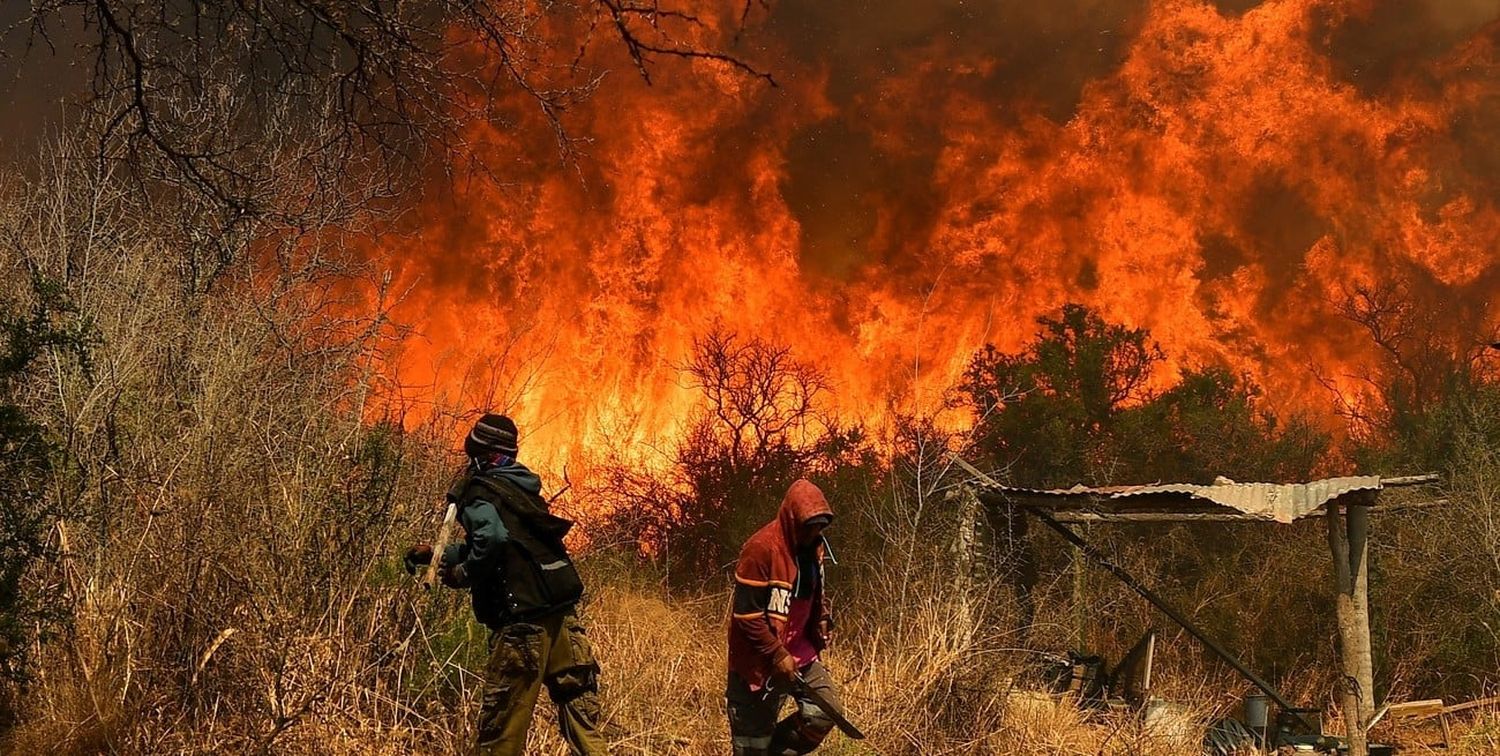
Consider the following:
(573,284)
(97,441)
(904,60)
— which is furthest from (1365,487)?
(904,60)

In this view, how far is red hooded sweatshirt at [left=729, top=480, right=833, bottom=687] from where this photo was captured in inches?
225

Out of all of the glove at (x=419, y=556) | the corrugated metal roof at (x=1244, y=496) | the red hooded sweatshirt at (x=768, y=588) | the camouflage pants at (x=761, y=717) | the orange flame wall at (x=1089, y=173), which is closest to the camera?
the glove at (x=419, y=556)

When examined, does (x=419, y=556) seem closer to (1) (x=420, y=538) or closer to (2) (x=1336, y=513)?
(1) (x=420, y=538)

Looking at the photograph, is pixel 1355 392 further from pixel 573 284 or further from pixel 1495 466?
pixel 573 284

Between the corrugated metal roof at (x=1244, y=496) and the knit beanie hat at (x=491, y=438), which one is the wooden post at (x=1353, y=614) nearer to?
the corrugated metal roof at (x=1244, y=496)

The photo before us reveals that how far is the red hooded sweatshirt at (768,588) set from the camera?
18.8ft

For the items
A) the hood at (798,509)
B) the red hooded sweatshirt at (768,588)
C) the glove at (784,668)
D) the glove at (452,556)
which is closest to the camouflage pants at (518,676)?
the glove at (452,556)

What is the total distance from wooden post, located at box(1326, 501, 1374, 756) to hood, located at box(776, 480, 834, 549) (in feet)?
22.5

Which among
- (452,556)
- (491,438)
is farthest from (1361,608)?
(452,556)

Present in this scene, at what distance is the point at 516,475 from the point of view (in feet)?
19.2

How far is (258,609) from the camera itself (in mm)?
5629

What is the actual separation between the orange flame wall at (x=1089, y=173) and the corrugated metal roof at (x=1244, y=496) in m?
12.7

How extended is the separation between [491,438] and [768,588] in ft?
5.42

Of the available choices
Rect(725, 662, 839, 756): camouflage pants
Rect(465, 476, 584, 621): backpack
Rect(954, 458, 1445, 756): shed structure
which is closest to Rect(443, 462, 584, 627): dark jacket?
Rect(465, 476, 584, 621): backpack
